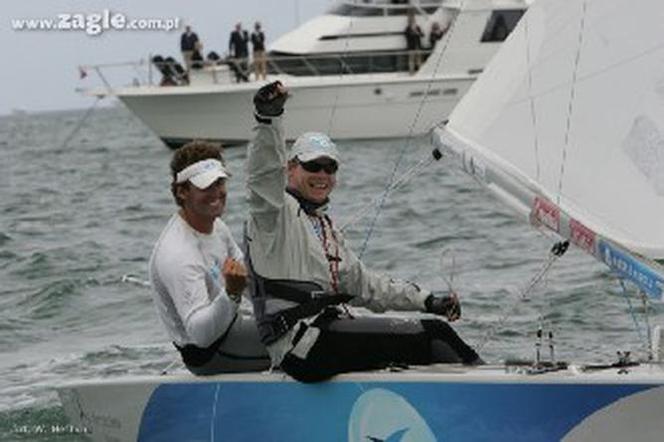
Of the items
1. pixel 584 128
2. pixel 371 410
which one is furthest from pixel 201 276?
pixel 584 128

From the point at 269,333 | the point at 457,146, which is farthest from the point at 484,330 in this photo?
the point at 269,333

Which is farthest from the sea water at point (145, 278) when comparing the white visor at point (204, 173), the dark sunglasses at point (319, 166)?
the white visor at point (204, 173)

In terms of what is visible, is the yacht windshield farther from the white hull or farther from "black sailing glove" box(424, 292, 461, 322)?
"black sailing glove" box(424, 292, 461, 322)

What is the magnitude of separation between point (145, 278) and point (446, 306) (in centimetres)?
623

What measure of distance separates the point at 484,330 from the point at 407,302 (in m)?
2.88

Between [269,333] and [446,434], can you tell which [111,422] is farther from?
[446,434]

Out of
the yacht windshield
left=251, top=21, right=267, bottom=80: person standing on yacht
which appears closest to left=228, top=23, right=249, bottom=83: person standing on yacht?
left=251, top=21, right=267, bottom=80: person standing on yacht

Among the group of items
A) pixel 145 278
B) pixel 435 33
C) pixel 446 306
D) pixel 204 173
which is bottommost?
pixel 435 33

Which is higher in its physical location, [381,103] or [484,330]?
[484,330]

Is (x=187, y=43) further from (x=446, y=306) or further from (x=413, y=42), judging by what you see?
(x=446, y=306)

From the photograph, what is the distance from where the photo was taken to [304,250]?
464cm

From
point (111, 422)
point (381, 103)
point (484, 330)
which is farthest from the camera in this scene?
point (381, 103)

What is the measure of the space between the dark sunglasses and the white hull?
21747mm

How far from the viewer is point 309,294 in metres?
4.59
